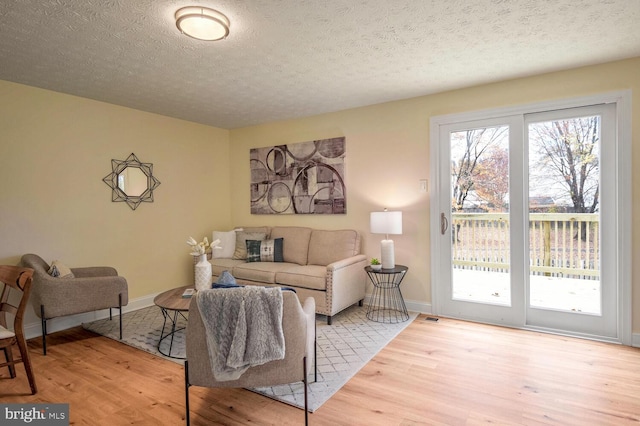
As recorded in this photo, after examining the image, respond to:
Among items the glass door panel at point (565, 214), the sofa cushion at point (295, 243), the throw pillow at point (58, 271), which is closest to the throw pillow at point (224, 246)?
the sofa cushion at point (295, 243)

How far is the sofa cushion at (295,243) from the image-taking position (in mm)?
4434

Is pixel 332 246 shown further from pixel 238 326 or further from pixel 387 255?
pixel 238 326

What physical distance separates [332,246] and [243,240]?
1.26 meters

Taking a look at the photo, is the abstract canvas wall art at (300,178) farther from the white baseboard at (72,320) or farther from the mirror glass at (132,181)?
the white baseboard at (72,320)

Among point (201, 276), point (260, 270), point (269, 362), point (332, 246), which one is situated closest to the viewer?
point (269, 362)

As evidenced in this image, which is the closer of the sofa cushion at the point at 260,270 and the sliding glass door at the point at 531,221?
the sliding glass door at the point at 531,221

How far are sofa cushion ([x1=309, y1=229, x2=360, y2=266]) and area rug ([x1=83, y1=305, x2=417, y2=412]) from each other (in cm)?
65

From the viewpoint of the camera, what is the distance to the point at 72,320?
3646 millimetres

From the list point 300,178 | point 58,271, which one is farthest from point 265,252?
point 58,271

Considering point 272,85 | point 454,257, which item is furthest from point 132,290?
point 454,257

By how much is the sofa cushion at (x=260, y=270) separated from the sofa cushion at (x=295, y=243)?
6.2 inches

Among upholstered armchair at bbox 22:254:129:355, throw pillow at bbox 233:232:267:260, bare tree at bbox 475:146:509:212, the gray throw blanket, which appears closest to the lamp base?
bare tree at bbox 475:146:509:212

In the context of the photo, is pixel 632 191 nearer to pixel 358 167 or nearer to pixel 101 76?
pixel 358 167

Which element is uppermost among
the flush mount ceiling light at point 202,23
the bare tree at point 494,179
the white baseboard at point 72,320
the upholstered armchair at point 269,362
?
the flush mount ceiling light at point 202,23
